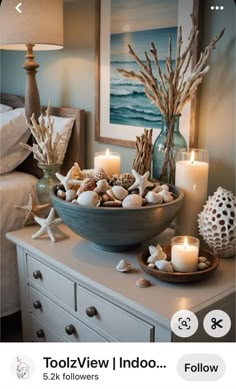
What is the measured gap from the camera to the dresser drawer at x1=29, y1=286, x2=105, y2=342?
3.11ft

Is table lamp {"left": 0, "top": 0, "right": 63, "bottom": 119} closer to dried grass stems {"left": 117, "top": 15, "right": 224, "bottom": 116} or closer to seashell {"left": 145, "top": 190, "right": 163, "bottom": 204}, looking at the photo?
Result: dried grass stems {"left": 117, "top": 15, "right": 224, "bottom": 116}

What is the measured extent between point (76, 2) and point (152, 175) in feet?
2.12

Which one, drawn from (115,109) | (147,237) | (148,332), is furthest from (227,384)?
(115,109)

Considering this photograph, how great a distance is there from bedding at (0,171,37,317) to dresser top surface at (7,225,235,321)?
0.21 metres

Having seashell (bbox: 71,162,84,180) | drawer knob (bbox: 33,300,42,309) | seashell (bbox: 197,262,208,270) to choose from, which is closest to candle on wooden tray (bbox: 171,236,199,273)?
seashell (bbox: 197,262,208,270)

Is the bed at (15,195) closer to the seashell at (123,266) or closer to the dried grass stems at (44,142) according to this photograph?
the dried grass stems at (44,142)

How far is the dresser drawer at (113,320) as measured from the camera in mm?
792

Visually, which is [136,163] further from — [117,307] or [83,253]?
[117,307]

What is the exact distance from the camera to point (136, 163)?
42.5 inches

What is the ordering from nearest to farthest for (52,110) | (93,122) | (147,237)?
(147,237) < (93,122) < (52,110)

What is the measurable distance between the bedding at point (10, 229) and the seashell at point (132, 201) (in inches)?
21.2

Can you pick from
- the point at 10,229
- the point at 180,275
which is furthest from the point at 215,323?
the point at 10,229

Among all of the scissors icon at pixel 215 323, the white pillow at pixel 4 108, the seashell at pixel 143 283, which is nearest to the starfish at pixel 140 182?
the seashell at pixel 143 283

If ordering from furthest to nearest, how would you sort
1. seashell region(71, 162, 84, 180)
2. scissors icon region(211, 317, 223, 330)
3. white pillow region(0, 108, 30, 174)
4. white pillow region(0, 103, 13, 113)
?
1. white pillow region(0, 103, 13, 113)
2. white pillow region(0, 108, 30, 174)
3. seashell region(71, 162, 84, 180)
4. scissors icon region(211, 317, 223, 330)
